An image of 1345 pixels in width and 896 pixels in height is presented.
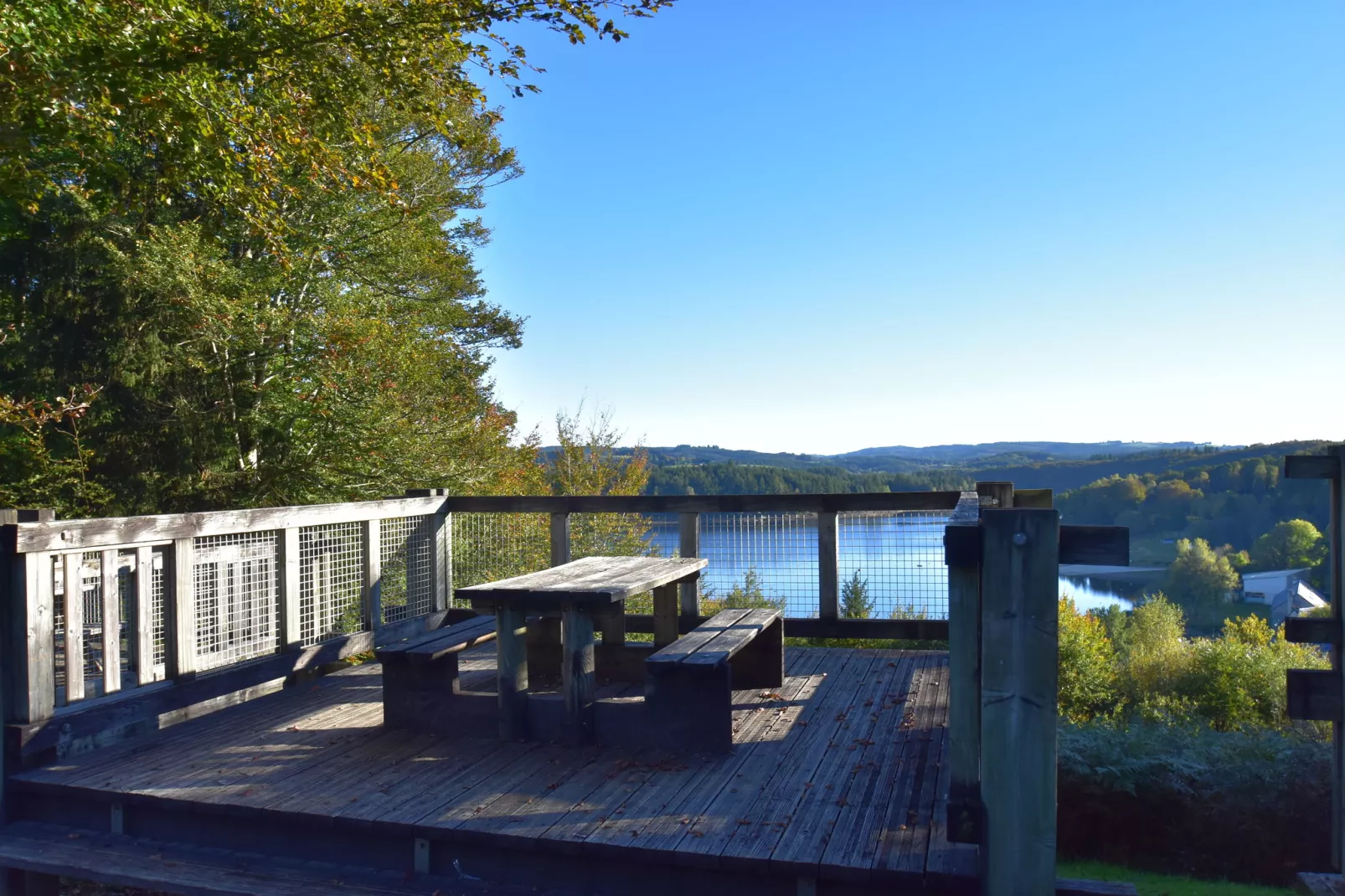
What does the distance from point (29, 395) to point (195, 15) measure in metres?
6.34

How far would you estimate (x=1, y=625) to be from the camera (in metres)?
4.27

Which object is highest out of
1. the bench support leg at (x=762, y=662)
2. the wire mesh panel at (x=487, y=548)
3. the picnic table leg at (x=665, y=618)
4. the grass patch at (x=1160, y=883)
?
the wire mesh panel at (x=487, y=548)

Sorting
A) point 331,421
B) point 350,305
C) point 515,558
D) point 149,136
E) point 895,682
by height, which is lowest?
point 895,682

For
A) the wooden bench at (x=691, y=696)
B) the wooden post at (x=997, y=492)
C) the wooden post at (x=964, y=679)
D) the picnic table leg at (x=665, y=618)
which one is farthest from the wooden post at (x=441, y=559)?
the wooden post at (x=964, y=679)

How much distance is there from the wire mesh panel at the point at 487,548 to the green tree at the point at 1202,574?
65.9 meters

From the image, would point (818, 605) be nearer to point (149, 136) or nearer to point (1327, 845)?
point (1327, 845)

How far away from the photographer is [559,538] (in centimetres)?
726

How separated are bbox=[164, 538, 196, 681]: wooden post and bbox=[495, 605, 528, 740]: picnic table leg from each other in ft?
6.06

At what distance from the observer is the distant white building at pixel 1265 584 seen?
58.0m

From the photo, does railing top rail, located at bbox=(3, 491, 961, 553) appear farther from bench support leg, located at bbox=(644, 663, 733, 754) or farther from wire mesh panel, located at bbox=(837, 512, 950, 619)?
bench support leg, located at bbox=(644, 663, 733, 754)

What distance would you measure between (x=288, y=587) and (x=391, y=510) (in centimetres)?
109

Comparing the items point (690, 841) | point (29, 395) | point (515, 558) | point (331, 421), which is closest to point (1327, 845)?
point (690, 841)

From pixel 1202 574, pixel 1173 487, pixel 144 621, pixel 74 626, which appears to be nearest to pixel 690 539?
pixel 144 621

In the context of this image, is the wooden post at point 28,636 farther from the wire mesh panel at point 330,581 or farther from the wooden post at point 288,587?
the wire mesh panel at point 330,581
